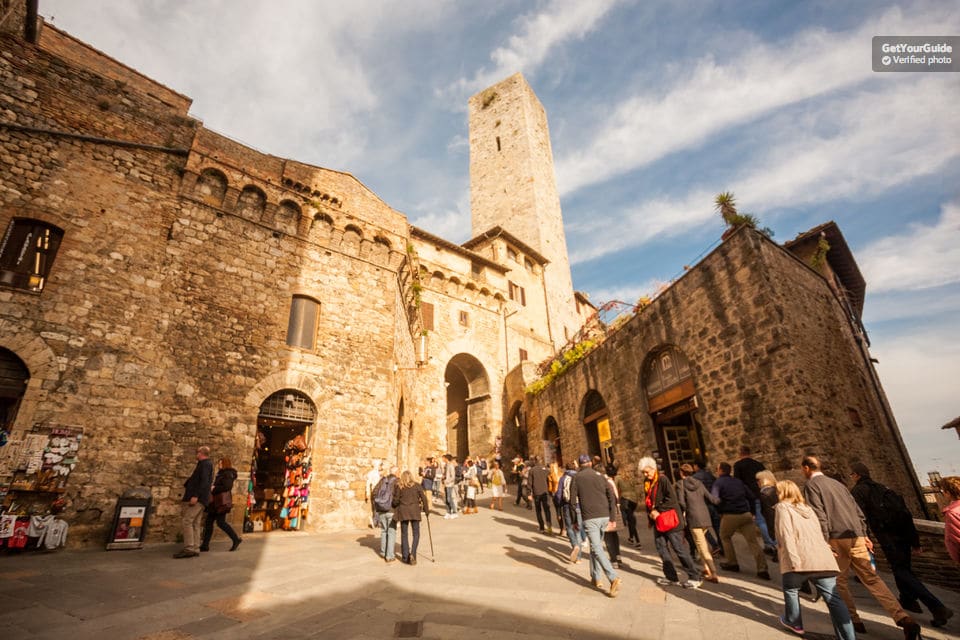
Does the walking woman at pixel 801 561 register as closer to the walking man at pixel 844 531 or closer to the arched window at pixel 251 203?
the walking man at pixel 844 531

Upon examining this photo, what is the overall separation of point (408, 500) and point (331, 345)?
5.57 metres

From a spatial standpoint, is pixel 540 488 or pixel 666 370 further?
pixel 666 370

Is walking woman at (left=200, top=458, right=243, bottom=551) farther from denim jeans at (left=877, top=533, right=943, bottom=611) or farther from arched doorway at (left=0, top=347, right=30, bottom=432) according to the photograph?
denim jeans at (left=877, top=533, right=943, bottom=611)

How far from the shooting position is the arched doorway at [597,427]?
1253 centimetres

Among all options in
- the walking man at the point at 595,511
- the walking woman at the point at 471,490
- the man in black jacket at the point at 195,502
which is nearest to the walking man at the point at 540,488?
the walking woman at the point at 471,490

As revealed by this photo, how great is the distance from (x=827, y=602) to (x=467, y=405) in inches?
762

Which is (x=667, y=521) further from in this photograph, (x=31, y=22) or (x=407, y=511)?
(x=31, y=22)

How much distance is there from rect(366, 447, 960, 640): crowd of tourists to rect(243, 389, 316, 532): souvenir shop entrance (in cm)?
392

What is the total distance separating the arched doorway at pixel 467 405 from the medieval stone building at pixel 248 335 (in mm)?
7155

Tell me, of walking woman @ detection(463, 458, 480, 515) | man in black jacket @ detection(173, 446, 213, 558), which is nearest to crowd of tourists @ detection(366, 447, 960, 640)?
man in black jacket @ detection(173, 446, 213, 558)

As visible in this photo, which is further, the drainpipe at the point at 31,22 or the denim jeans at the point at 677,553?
the drainpipe at the point at 31,22

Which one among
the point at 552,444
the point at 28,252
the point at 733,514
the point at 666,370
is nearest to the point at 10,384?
the point at 28,252

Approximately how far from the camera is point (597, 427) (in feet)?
43.6

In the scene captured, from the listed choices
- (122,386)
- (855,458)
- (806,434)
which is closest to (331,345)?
(122,386)
